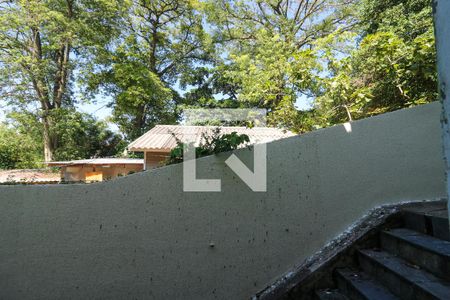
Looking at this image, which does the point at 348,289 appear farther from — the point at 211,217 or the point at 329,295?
the point at 211,217

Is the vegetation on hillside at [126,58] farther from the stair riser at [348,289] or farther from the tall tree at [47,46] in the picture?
the stair riser at [348,289]

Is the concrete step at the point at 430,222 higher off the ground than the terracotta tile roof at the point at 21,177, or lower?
lower

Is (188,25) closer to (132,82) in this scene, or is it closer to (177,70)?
(177,70)

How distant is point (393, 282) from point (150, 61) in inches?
761

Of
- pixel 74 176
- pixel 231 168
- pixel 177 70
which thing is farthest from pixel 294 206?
pixel 177 70

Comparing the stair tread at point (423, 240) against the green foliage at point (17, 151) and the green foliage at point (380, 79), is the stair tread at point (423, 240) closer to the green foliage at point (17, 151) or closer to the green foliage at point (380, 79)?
the green foliage at point (380, 79)

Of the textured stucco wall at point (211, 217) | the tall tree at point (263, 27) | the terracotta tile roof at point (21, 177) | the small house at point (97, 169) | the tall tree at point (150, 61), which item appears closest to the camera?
the textured stucco wall at point (211, 217)

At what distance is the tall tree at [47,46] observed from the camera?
14.8m

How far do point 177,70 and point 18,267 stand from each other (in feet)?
61.2

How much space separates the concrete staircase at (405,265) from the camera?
1.67 metres

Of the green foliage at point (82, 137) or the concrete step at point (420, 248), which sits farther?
the green foliage at point (82, 137)

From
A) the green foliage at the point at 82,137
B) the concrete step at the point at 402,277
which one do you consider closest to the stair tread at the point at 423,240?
the concrete step at the point at 402,277

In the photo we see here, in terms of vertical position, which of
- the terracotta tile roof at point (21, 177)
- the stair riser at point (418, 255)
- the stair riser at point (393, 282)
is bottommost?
the stair riser at point (393, 282)
